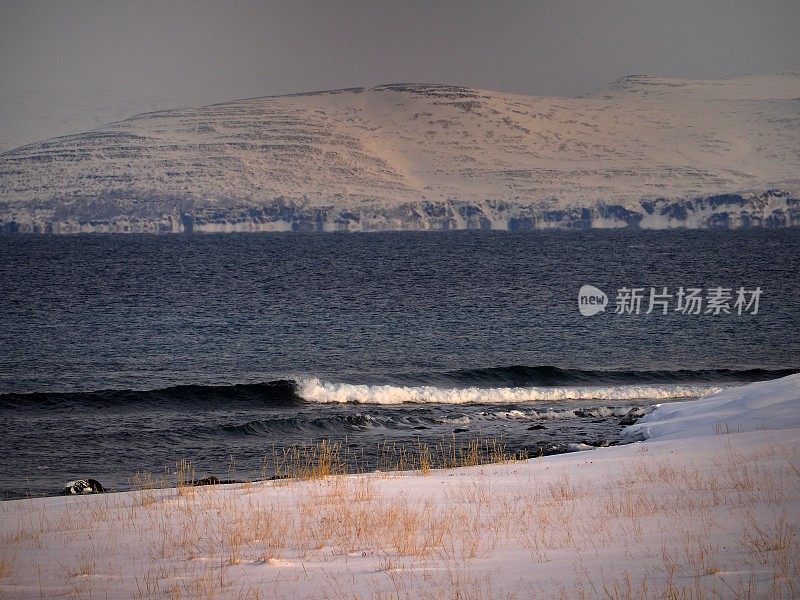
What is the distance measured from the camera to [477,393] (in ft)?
98.3

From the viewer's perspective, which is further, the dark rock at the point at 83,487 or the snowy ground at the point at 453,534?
the dark rock at the point at 83,487

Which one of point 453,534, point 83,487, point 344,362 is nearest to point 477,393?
point 344,362

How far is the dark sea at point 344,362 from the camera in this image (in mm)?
22688

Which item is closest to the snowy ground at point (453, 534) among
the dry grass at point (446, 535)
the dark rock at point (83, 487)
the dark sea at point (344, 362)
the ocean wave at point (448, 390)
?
the dry grass at point (446, 535)

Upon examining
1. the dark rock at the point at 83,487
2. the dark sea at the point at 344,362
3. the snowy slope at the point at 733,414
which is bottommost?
the dark sea at the point at 344,362

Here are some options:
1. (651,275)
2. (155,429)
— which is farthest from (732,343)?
(651,275)

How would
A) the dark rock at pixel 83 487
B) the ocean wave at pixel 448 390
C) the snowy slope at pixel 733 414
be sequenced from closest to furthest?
the snowy slope at pixel 733 414 → the dark rock at pixel 83 487 → the ocean wave at pixel 448 390

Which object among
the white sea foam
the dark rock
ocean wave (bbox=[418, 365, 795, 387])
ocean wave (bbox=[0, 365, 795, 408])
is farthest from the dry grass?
ocean wave (bbox=[418, 365, 795, 387])

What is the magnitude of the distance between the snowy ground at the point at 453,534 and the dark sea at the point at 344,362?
20.1 feet

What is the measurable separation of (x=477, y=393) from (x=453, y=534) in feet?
64.8

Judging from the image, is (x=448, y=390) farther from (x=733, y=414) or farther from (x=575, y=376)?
(x=733, y=414)

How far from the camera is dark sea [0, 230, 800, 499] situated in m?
22.7

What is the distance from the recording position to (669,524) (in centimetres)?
1009

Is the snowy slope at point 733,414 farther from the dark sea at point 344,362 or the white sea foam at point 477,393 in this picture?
the white sea foam at point 477,393
